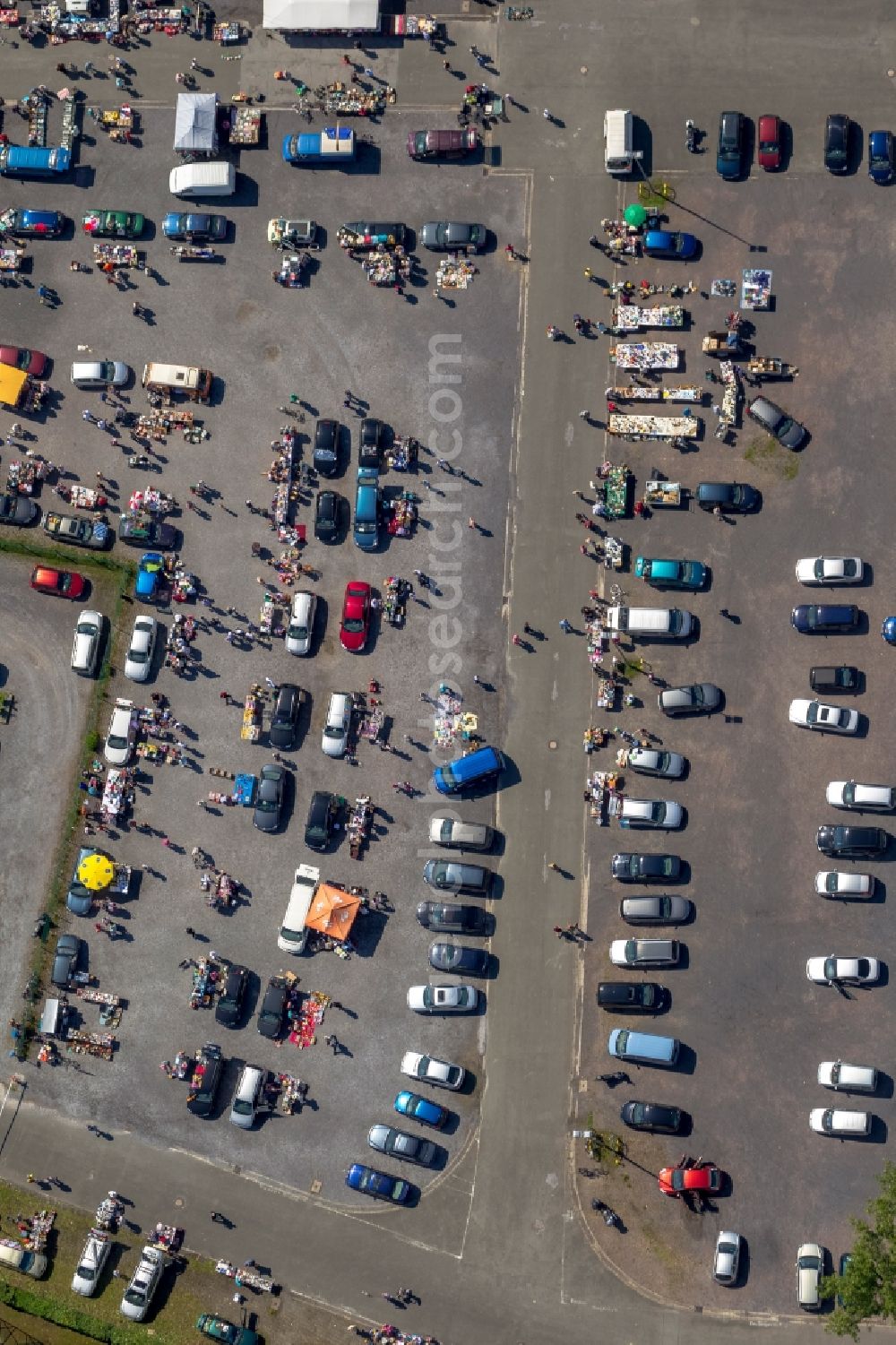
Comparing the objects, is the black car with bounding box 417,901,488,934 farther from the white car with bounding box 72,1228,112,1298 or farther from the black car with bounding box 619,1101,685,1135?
the white car with bounding box 72,1228,112,1298

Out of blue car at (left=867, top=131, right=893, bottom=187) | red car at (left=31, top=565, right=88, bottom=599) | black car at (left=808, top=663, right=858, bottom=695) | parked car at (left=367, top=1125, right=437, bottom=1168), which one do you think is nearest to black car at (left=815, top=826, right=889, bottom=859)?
black car at (left=808, top=663, right=858, bottom=695)

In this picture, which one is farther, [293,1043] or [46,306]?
[46,306]

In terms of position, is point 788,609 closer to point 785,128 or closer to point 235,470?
point 785,128

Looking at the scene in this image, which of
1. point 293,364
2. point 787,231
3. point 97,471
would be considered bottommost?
point 97,471

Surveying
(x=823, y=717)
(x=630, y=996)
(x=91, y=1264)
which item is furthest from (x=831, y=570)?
(x=91, y=1264)

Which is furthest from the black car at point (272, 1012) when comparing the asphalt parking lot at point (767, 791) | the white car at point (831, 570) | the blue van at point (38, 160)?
the blue van at point (38, 160)

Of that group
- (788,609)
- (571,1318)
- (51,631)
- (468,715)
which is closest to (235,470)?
(51,631)
